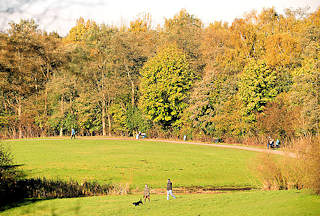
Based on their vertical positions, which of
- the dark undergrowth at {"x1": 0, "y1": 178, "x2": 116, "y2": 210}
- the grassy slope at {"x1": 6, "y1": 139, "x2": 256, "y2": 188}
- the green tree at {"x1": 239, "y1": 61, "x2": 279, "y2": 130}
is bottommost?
the dark undergrowth at {"x1": 0, "y1": 178, "x2": 116, "y2": 210}

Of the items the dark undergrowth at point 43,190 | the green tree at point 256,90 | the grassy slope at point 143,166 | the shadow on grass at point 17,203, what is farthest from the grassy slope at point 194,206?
the green tree at point 256,90

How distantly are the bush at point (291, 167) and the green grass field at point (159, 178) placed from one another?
136cm

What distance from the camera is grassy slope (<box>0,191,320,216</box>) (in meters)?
14.2

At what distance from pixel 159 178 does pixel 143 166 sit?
426cm

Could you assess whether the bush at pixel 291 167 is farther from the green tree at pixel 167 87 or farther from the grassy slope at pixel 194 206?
the green tree at pixel 167 87

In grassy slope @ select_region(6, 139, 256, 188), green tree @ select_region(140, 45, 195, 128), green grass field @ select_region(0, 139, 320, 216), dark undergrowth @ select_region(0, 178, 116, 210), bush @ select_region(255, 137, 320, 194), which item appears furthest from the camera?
green tree @ select_region(140, 45, 195, 128)

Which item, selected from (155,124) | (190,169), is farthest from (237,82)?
(190,169)

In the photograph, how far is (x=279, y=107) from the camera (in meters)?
46.3

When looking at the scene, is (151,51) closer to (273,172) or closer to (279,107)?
(279,107)

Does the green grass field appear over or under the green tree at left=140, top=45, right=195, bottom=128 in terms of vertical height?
under

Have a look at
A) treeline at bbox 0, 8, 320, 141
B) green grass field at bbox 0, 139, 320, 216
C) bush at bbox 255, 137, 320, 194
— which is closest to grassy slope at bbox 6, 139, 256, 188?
green grass field at bbox 0, 139, 320, 216

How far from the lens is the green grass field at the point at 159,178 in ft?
50.1

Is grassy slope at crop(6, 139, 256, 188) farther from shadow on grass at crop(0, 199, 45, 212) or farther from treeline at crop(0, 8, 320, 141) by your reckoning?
treeline at crop(0, 8, 320, 141)

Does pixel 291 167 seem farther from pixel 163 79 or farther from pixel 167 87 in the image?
pixel 163 79
